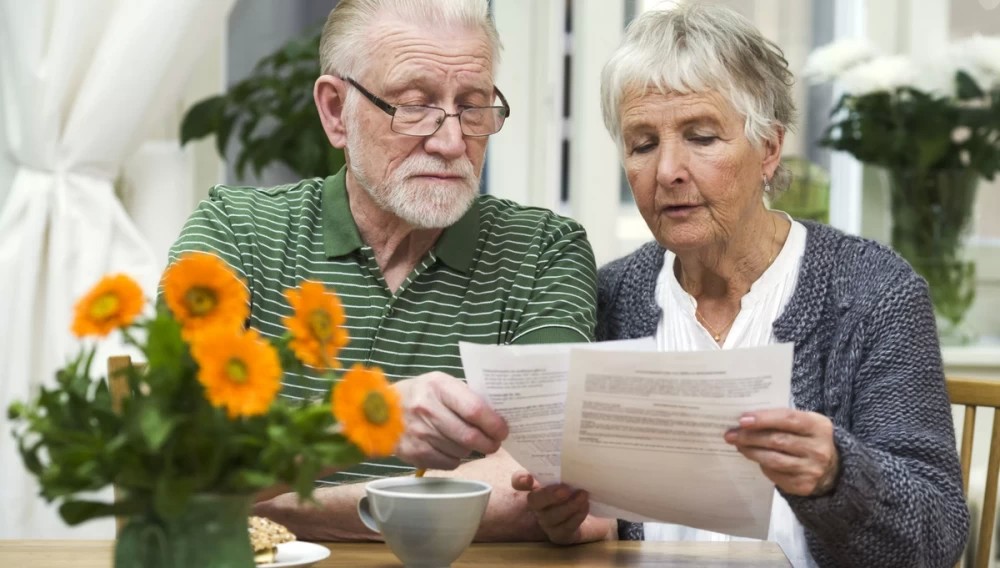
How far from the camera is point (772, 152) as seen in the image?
5.86 feet

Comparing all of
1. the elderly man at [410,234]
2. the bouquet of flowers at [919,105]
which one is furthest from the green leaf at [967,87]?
the elderly man at [410,234]

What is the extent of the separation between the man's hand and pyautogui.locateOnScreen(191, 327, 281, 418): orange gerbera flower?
1.58 feet

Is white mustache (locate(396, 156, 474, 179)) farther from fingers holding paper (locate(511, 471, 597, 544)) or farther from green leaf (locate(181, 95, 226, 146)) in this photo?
green leaf (locate(181, 95, 226, 146))

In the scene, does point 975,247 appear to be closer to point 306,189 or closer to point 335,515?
point 306,189

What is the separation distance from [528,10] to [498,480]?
6.17ft

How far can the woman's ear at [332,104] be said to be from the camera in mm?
1807

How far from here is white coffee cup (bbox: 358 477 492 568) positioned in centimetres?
114

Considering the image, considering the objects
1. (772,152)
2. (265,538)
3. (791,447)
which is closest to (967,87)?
(772,152)

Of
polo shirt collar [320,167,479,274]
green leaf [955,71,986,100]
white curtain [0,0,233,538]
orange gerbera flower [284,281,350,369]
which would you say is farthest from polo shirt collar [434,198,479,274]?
green leaf [955,71,986,100]

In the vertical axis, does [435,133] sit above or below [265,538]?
above

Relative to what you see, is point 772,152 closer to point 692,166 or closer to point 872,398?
point 692,166

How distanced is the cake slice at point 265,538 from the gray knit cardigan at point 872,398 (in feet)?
1.86

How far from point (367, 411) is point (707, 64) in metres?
1.00

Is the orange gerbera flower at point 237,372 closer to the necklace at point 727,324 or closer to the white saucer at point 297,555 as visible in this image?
the white saucer at point 297,555
